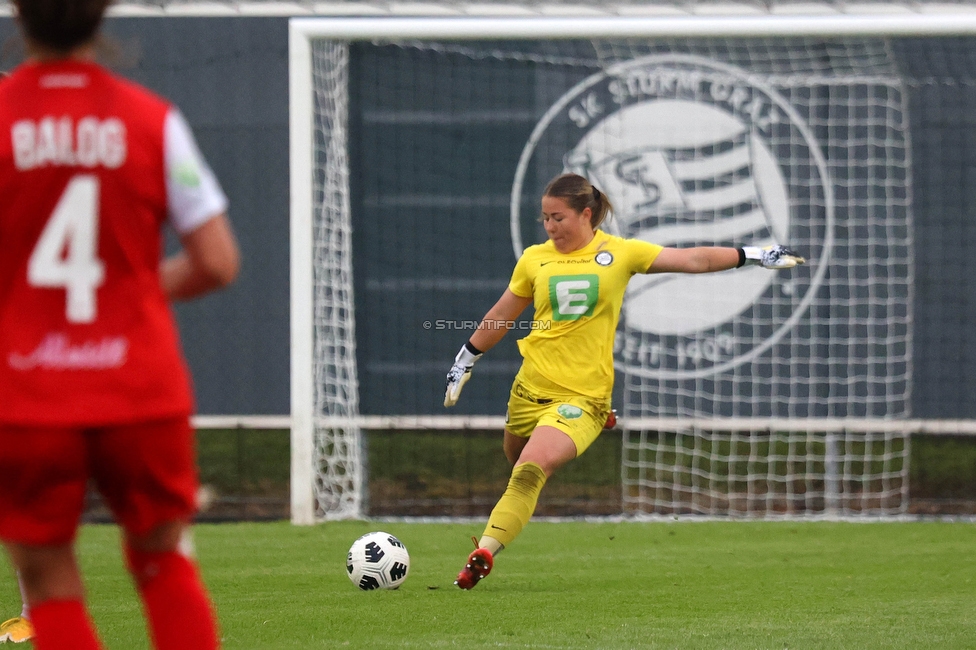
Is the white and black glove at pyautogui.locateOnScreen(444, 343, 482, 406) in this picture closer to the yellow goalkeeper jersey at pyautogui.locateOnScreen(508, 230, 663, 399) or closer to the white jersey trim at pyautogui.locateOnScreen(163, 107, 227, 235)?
the yellow goalkeeper jersey at pyautogui.locateOnScreen(508, 230, 663, 399)

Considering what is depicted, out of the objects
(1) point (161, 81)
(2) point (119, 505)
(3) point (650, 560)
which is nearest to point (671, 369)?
(3) point (650, 560)

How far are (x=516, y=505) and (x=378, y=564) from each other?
2.14 feet

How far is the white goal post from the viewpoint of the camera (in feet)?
27.9

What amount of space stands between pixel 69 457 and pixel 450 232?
7.44 meters

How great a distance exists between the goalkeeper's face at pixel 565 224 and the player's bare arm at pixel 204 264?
3.49 m

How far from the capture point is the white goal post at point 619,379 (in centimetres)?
850

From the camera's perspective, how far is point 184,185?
7.82 ft

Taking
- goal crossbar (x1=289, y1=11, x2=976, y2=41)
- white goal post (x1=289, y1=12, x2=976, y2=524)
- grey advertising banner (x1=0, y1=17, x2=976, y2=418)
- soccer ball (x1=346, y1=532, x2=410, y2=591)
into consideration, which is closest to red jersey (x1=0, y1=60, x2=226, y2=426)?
soccer ball (x1=346, y1=532, x2=410, y2=591)

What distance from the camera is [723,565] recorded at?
267 inches

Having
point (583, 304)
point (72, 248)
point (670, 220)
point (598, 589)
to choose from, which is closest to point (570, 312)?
point (583, 304)

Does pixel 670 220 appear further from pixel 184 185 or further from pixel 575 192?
pixel 184 185

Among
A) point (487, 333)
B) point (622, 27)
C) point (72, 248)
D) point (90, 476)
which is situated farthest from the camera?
point (622, 27)

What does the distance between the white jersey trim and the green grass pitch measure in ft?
8.18

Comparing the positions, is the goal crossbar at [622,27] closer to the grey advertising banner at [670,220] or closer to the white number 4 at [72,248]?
the grey advertising banner at [670,220]
